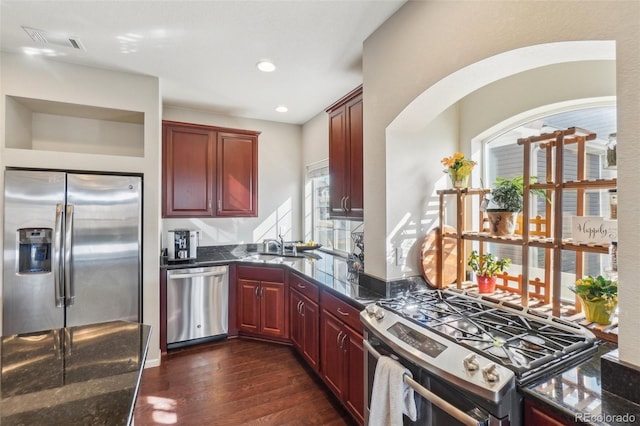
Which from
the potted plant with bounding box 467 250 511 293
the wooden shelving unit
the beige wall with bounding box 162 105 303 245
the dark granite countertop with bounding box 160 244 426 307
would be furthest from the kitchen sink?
the wooden shelving unit

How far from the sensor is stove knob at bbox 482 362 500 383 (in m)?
1.01

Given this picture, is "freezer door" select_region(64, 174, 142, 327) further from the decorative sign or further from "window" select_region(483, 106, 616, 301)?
the decorative sign

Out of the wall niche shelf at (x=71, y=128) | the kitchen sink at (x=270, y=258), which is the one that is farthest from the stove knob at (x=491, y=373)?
Answer: the wall niche shelf at (x=71, y=128)

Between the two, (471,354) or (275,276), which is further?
(275,276)

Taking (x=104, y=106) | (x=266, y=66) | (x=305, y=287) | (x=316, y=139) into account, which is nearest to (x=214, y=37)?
(x=266, y=66)

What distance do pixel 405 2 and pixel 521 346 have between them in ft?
6.69

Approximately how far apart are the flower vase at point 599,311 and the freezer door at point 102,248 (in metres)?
3.33

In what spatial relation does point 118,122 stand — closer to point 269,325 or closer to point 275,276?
point 275,276

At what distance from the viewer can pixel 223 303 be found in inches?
131

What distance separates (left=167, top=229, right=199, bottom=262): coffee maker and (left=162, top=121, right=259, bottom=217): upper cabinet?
0.29 metres

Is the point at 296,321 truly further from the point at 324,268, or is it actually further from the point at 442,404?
the point at 442,404

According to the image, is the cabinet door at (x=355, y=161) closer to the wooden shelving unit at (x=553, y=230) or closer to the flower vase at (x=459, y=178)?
the flower vase at (x=459, y=178)

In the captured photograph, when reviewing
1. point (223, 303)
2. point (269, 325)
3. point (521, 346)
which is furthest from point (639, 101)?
point (223, 303)

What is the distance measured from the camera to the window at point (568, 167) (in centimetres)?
168
